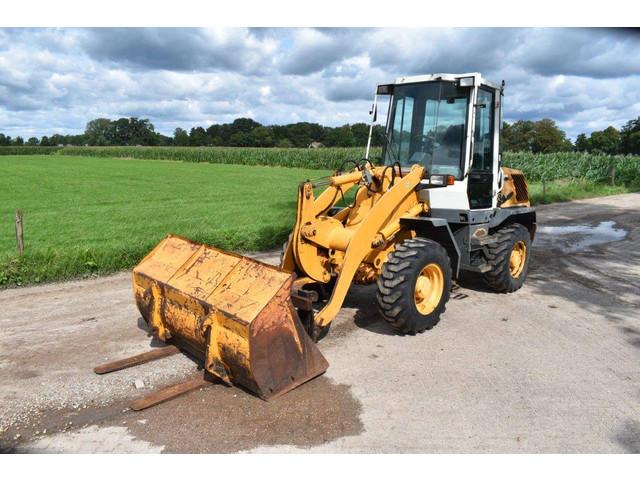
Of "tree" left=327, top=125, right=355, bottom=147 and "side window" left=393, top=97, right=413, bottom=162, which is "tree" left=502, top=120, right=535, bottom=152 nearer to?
"tree" left=327, top=125, right=355, bottom=147

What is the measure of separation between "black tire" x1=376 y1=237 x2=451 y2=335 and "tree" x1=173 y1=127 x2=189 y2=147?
94.2 m

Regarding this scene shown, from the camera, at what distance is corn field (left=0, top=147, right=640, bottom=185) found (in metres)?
29.2

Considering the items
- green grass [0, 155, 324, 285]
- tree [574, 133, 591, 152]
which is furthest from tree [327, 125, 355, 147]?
tree [574, 133, 591, 152]

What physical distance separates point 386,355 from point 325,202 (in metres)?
1.94

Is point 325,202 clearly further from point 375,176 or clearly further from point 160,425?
point 160,425

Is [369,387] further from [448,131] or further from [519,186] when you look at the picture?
[519,186]

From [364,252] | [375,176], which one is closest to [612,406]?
[364,252]

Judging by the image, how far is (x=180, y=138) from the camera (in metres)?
100

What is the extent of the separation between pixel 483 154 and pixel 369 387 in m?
3.88

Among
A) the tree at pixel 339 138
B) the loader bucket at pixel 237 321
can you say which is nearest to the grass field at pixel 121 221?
the loader bucket at pixel 237 321

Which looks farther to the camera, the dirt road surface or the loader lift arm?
the loader lift arm

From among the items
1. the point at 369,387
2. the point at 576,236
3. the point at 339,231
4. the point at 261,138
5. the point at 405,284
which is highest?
the point at 261,138

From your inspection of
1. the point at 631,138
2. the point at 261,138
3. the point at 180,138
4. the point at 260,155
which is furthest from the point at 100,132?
the point at 631,138

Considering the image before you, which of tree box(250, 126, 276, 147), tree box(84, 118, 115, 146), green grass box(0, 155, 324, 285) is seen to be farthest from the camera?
tree box(84, 118, 115, 146)
